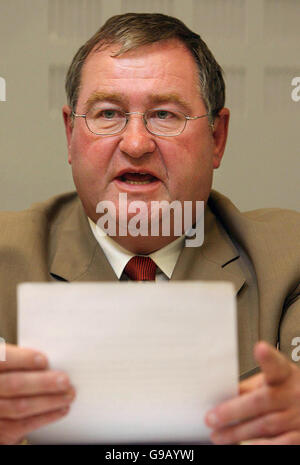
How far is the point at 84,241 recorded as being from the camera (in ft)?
4.71

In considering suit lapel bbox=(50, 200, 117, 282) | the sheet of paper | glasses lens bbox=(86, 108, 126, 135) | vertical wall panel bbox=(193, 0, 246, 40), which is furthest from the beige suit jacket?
vertical wall panel bbox=(193, 0, 246, 40)

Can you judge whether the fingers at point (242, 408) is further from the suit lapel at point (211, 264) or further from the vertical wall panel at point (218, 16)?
the vertical wall panel at point (218, 16)

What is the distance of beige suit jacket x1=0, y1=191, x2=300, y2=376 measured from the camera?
134 centimetres

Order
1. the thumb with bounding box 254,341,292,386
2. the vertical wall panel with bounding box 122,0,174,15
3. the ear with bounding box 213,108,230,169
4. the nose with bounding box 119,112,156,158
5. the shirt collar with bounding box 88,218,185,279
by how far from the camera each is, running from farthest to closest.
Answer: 1. the vertical wall panel with bounding box 122,0,174,15
2. the ear with bounding box 213,108,230,169
3. the shirt collar with bounding box 88,218,185,279
4. the nose with bounding box 119,112,156,158
5. the thumb with bounding box 254,341,292,386

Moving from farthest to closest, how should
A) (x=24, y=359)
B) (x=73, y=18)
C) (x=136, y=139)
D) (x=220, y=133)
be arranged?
(x=73, y=18)
(x=220, y=133)
(x=136, y=139)
(x=24, y=359)

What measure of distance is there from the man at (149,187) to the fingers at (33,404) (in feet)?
1.49

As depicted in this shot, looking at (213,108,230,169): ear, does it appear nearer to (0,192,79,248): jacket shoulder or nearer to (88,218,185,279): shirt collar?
(88,218,185,279): shirt collar

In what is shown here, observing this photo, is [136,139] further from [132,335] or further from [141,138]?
[132,335]

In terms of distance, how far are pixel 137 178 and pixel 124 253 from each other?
0.19m

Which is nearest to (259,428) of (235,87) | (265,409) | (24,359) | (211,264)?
(265,409)

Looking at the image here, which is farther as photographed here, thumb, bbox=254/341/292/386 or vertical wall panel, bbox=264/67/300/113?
vertical wall panel, bbox=264/67/300/113

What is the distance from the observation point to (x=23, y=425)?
0.87 metres

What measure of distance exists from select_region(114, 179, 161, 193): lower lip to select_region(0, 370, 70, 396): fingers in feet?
1.91

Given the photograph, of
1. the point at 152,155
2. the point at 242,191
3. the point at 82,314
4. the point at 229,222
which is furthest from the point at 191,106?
the point at 82,314
